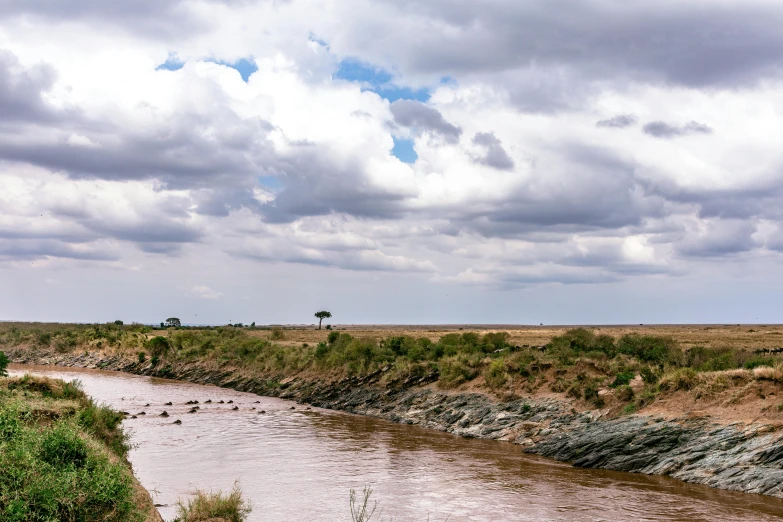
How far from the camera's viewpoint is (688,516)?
19.4 m

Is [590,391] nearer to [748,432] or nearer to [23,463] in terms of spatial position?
[748,432]

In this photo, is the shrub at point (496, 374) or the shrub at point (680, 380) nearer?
the shrub at point (680, 380)

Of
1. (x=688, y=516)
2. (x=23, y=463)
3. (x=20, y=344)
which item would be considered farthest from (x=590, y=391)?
(x=20, y=344)

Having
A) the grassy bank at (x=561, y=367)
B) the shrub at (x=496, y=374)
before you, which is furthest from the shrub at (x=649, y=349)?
the shrub at (x=496, y=374)

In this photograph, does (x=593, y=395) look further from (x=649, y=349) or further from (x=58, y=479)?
(x=58, y=479)

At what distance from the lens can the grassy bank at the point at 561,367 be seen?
89.7 feet

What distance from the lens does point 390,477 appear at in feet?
81.6

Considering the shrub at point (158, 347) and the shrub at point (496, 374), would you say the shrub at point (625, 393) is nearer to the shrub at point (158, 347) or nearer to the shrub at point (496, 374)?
the shrub at point (496, 374)

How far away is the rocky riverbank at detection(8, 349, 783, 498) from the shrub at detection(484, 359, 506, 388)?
1010mm

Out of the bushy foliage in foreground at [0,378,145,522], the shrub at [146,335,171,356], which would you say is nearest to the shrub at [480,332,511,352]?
the bushy foliage in foreground at [0,378,145,522]

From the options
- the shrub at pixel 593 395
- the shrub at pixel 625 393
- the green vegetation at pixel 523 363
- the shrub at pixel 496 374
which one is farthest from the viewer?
the shrub at pixel 496 374

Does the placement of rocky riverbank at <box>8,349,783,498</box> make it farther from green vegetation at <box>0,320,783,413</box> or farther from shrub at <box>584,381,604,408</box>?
green vegetation at <box>0,320,783,413</box>

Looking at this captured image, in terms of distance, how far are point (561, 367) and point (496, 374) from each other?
398 centimetres

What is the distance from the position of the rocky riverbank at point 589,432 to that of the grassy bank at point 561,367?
102 centimetres
